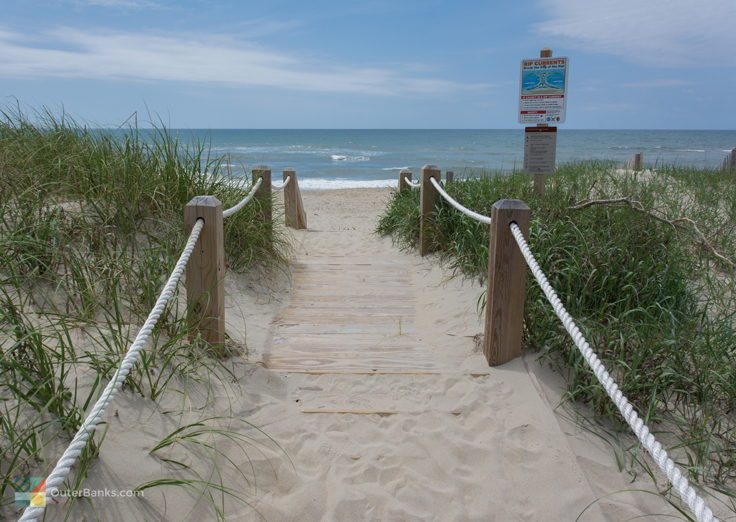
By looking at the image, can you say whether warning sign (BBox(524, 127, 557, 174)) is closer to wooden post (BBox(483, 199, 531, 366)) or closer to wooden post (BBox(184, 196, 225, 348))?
wooden post (BBox(483, 199, 531, 366))

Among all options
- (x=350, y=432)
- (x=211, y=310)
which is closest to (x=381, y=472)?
(x=350, y=432)

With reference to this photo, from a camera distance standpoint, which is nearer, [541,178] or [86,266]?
[86,266]

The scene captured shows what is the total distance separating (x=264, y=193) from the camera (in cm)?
557

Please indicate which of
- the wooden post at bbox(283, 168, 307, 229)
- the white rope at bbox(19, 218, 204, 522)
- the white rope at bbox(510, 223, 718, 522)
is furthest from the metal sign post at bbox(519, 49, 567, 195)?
the white rope at bbox(19, 218, 204, 522)

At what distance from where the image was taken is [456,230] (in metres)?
5.39

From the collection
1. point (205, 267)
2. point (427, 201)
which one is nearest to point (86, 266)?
point (205, 267)

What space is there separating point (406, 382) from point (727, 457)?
67.2 inches

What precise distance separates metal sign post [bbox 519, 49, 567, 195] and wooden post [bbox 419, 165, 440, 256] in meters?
1.03

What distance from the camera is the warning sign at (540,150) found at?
539 centimetres

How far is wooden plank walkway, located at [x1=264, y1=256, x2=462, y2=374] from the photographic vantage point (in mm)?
3447

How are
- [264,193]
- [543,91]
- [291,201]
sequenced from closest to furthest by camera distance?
[543,91] < [264,193] < [291,201]

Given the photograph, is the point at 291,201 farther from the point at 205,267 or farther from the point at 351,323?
the point at 205,267

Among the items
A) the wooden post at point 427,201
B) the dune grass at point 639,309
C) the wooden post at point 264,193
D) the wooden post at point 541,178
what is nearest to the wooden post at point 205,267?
the dune grass at point 639,309

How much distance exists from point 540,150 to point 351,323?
2.84 metres
